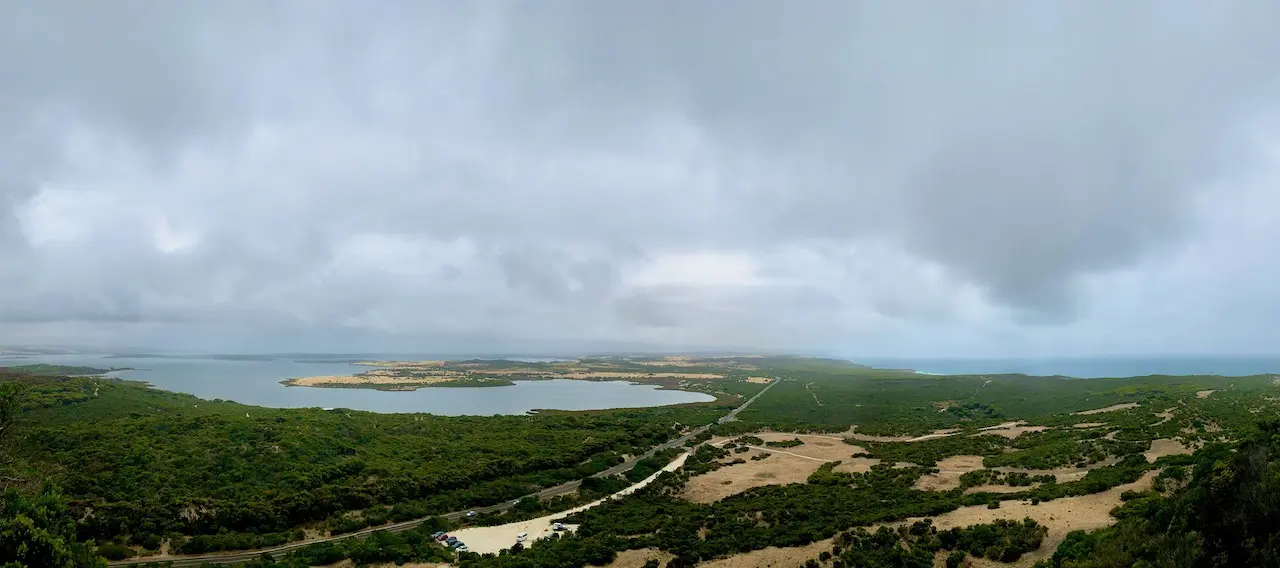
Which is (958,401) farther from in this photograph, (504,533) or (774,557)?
(504,533)

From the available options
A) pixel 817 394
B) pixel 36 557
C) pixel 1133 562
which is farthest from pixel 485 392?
pixel 1133 562

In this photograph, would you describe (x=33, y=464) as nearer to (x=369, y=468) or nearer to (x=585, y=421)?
(x=369, y=468)

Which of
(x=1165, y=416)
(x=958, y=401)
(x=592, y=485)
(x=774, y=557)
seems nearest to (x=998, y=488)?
(x=774, y=557)

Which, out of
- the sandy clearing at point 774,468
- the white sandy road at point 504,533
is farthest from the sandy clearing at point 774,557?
the sandy clearing at point 774,468

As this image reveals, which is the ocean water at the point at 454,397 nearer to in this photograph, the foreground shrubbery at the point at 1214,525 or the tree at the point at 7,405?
the tree at the point at 7,405

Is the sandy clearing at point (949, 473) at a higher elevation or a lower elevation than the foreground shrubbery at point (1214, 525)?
lower

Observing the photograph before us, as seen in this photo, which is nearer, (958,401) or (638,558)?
(638,558)

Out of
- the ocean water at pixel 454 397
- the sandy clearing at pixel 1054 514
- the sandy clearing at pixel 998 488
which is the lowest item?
the ocean water at pixel 454 397
